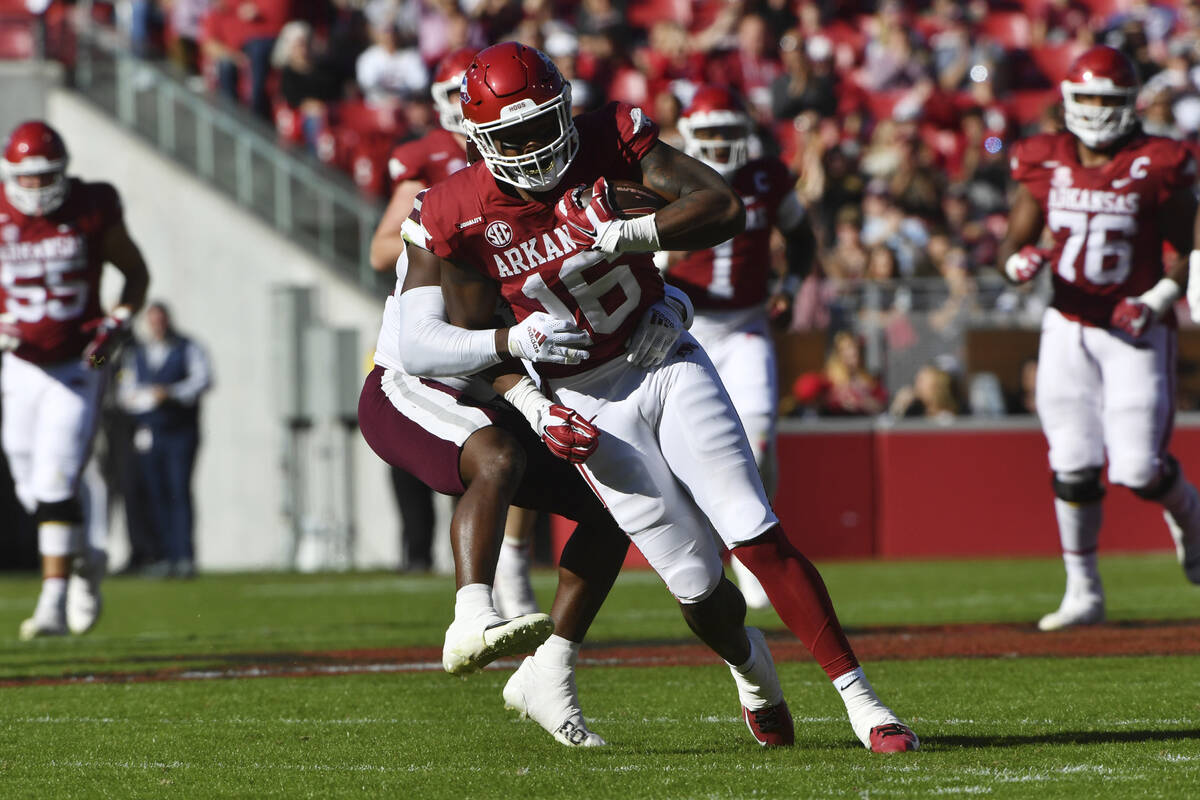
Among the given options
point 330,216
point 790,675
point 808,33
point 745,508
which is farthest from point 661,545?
point 808,33

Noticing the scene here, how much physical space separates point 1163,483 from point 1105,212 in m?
1.07

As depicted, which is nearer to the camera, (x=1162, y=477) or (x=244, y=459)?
(x=1162, y=477)

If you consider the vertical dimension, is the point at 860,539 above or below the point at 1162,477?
below

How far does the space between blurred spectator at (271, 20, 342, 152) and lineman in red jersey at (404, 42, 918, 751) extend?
1046 cm

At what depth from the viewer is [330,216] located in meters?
13.8

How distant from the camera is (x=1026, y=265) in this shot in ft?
21.8

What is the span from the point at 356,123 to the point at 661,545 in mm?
11139

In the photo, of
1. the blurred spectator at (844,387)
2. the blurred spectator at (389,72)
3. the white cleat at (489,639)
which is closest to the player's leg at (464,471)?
the white cleat at (489,639)

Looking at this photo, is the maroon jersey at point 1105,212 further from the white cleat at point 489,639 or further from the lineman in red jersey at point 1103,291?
the white cleat at point 489,639

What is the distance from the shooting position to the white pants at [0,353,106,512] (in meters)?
7.76

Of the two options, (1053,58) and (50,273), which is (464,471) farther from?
(1053,58)

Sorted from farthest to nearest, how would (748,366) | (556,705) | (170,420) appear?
(170,420)
(748,366)
(556,705)

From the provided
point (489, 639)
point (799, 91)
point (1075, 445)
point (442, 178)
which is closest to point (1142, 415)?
point (1075, 445)

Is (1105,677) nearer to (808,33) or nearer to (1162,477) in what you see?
(1162,477)
